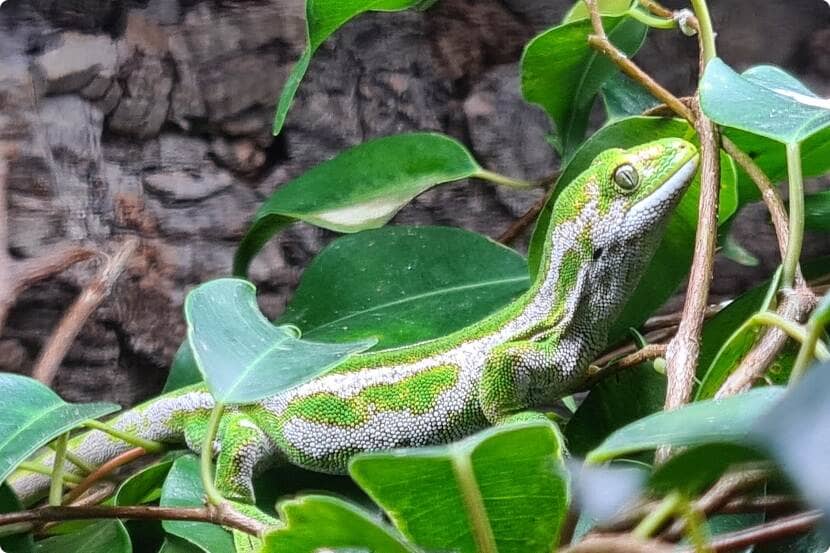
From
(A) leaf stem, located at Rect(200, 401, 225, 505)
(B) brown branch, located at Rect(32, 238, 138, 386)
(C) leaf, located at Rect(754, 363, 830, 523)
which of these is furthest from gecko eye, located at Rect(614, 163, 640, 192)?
(B) brown branch, located at Rect(32, 238, 138, 386)

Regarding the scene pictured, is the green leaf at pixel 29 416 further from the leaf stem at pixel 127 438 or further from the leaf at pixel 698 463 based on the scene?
the leaf at pixel 698 463

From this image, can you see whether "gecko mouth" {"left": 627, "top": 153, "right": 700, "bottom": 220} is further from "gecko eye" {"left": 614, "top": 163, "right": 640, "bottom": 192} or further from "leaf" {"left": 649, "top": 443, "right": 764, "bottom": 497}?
"leaf" {"left": 649, "top": 443, "right": 764, "bottom": 497}

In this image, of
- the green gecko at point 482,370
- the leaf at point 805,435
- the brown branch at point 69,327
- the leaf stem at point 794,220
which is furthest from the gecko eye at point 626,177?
the brown branch at point 69,327

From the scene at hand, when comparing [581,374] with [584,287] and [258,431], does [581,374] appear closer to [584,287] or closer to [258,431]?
[584,287]

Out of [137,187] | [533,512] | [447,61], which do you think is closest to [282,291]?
[137,187]

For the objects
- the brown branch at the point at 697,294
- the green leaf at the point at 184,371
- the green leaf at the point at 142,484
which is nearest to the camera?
the brown branch at the point at 697,294

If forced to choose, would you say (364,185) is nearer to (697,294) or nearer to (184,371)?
(184,371)

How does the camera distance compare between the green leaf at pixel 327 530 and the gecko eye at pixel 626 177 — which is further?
the gecko eye at pixel 626 177
